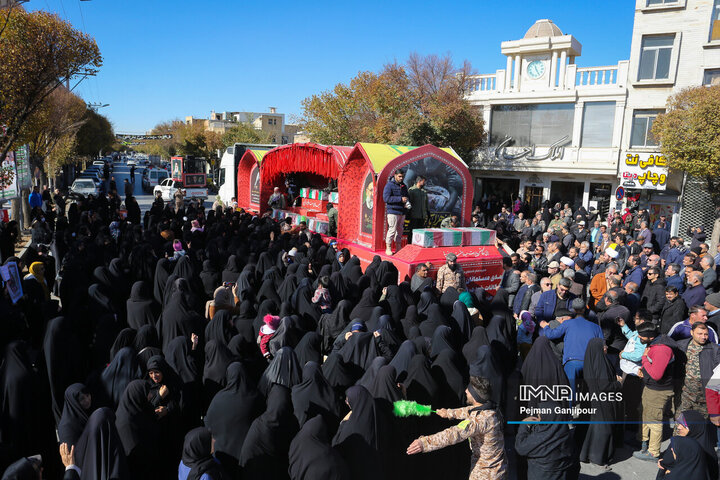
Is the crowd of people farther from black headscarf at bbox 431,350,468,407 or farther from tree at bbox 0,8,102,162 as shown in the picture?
tree at bbox 0,8,102,162

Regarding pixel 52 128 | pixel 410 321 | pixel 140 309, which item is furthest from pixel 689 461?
pixel 52 128

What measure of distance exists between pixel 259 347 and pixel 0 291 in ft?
11.1

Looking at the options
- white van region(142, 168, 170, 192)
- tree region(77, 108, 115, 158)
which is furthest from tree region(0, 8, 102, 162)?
white van region(142, 168, 170, 192)

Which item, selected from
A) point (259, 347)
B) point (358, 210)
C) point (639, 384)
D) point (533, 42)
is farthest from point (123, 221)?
point (533, 42)

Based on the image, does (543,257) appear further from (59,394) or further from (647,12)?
(647,12)

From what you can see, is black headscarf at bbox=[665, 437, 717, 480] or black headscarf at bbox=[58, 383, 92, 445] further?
black headscarf at bbox=[58, 383, 92, 445]

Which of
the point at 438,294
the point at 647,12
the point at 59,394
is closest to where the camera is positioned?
the point at 59,394

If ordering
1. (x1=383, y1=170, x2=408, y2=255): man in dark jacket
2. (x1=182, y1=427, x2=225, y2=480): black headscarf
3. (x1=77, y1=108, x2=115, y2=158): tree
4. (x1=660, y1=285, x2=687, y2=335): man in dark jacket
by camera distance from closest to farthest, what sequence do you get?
(x1=182, y1=427, x2=225, y2=480): black headscarf < (x1=660, y1=285, x2=687, y2=335): man in dark jacket < (x1=383, y1=170, x2=408, y2=255): man in dark jacket < (x1=77, y1=108, x2=115, y2=158): tree

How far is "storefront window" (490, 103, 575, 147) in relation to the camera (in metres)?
20.4

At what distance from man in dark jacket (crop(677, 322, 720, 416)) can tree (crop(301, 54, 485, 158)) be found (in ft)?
54.9

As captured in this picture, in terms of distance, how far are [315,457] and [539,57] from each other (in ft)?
69.5

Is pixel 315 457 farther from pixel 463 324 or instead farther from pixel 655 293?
pixel 655 293

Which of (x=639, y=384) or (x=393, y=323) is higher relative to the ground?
(x=393, y=323)

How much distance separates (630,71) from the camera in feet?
61.0
